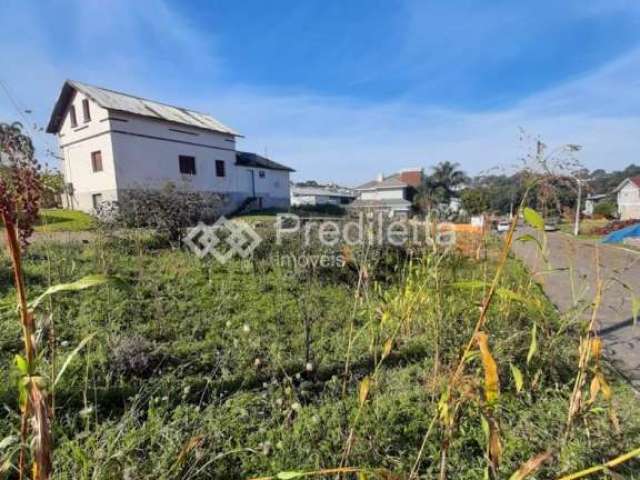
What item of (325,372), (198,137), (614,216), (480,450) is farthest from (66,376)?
(614,216)

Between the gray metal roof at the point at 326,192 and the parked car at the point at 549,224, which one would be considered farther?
the gray metal roof at the point at 326,192

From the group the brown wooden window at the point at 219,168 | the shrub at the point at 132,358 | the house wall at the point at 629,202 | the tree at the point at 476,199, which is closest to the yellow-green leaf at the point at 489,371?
the tree at the point at 476,199

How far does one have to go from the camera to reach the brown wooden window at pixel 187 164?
722 inches

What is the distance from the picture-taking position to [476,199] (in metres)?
3.37

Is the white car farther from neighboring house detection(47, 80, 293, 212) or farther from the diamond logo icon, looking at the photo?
neighboring house detection(47, 80, 293, 212)

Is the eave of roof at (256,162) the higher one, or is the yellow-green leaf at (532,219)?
the eave of roof at (256,162)

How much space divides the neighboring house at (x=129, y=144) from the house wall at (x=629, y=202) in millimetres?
35669

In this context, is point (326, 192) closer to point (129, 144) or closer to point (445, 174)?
point (445, 174)

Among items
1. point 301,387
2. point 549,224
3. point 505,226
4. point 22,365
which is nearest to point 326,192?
point 301,387

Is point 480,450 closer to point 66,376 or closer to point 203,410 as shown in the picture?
point 203,410

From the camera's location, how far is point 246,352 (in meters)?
3.15

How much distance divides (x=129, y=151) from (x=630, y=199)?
136 feet

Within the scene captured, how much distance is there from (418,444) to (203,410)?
151 centimetres

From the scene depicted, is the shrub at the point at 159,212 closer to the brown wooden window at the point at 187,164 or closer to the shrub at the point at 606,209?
the brown wooden window at the point at 187,164
